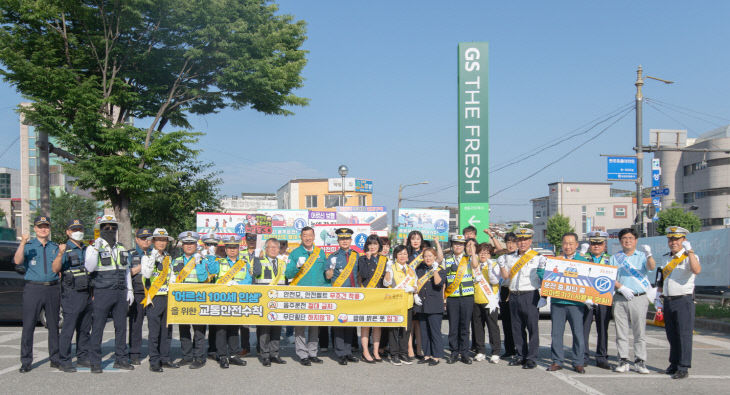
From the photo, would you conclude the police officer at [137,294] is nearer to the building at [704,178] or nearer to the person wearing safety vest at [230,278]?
the person wearing safety vest at [230,278]

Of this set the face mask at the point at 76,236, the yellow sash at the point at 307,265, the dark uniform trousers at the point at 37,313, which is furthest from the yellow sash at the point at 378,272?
the dark uniform trousers at the point at 37,313

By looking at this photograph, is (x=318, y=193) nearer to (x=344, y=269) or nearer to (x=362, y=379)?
(x=344, y=269)

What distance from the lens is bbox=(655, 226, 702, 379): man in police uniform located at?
732cm

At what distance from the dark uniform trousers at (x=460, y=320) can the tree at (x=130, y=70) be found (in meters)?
13.6

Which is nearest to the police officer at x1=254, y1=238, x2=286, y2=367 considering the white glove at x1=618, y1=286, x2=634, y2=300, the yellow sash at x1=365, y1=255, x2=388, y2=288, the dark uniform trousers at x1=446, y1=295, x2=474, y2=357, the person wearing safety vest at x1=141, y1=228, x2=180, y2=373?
the person wearing safety vest at x1=141, y1=228, x2=180, y2=373

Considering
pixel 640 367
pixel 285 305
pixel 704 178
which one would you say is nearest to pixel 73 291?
pixel 285 305

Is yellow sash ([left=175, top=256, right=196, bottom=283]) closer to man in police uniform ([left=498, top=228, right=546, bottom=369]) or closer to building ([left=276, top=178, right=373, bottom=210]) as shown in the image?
man in police uniform ([left=498, top=228, right=546, bottom=369])

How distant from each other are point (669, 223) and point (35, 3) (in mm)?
47349

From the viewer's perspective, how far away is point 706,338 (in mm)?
11016

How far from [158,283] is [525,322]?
511 cm

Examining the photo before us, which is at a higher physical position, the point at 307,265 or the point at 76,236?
the point at 76,236

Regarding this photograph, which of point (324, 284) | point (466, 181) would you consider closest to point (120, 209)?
point (466, 181)

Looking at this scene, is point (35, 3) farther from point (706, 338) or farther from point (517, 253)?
point (706, 338)

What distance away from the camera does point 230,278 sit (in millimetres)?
8414
